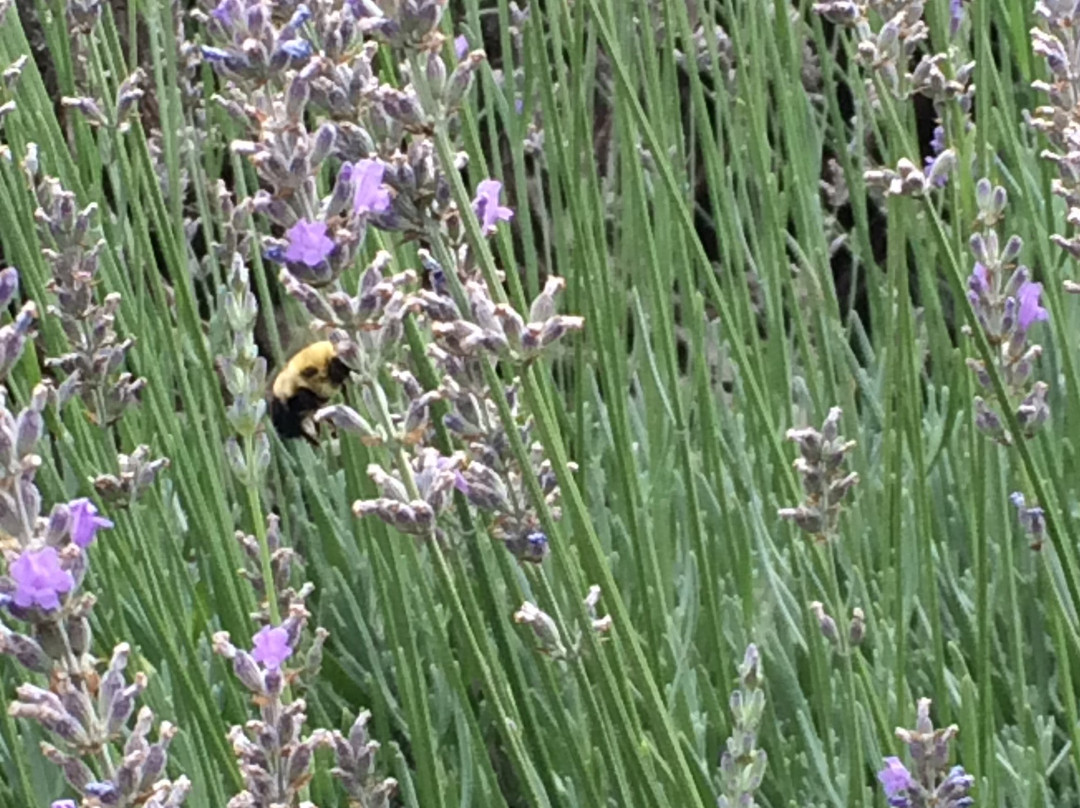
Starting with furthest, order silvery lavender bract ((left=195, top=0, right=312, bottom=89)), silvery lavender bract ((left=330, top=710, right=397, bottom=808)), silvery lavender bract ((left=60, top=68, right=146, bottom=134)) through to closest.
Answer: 1. silvery lavender bract ((left=60, top=68, right=146, bottom=134))
2. silvery lavender bract ((left=330, top=710, right=397, bottom=808))
3. silvery lavender bract ((left=195, top=0, right=312, bottom=89))

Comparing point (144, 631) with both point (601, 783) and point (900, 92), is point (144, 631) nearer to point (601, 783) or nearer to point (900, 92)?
point (601, 783)

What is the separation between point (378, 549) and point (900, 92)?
2.31 feet

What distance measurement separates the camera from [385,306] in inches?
36.9

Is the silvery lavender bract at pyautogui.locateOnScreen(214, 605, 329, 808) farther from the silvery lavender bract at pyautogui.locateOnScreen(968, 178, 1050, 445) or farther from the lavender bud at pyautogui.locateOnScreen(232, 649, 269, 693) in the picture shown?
the silvery lavender bract at pyautogui.locateOnScreen(968, 178, 1050, 445)

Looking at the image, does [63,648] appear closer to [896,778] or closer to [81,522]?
[81,522]

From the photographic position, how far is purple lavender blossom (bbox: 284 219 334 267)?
0.87 metres

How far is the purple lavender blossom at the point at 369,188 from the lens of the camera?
0.90 m

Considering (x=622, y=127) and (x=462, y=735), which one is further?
(x=622, y=127)

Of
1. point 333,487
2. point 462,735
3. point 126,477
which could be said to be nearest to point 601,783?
point 462,735

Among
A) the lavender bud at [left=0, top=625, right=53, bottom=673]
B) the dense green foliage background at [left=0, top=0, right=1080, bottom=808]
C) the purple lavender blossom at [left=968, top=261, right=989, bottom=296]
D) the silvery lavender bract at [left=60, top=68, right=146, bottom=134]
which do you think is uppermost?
the silvery lavender bract at [left=60, top=68, right=146, bottom=134]

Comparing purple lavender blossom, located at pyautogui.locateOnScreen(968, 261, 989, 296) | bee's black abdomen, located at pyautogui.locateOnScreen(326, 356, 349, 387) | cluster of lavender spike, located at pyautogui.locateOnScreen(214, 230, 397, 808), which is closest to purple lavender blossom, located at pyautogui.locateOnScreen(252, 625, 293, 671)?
cluster of lavender spike, located at pyautogui.locateOnScreen(214, 230, 397, 808)

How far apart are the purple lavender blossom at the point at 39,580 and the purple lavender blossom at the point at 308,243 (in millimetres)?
235

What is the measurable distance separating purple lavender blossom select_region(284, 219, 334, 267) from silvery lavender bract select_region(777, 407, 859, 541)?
1.58ft

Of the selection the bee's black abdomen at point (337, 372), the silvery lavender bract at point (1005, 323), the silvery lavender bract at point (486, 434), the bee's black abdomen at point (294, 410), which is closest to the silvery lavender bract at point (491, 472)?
the silvery lavender bract at point (486, 434)
